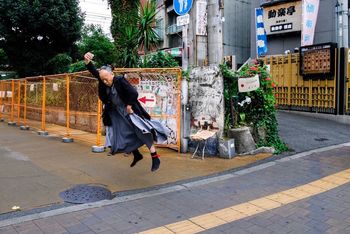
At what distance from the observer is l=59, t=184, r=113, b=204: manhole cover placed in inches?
199

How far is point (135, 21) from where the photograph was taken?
12797 millimetres

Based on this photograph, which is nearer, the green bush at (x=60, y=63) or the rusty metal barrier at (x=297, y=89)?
the rusty metal barrier at (x=297, y=89)

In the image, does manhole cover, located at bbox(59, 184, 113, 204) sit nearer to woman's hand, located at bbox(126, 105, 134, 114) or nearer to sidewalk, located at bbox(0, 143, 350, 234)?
sidewalk, located at bbox(0, 143, 350, 234)

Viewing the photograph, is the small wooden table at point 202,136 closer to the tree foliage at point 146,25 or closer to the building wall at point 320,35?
the tree foliage at point 146,25

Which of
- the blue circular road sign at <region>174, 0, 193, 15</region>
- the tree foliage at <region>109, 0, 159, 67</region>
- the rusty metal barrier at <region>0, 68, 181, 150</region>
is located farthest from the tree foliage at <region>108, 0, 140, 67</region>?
the blue circular road sign at <region>174, 0, 193, 15</region>

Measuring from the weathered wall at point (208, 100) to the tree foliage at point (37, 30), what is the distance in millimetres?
13264

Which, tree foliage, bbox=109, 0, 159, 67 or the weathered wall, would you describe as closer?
the weathered wall

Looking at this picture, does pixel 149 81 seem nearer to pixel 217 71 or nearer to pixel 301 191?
pixel 217 71

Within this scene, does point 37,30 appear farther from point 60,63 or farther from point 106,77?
point 106,77

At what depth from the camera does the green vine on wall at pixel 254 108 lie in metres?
8.27

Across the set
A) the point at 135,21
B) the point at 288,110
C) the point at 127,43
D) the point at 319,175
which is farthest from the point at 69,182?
the point at 288,110

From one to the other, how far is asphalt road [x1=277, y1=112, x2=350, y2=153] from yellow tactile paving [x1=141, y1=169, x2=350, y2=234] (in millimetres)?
2396

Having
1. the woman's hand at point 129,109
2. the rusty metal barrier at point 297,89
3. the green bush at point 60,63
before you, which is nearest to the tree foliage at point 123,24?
the woman's hand at point 129,109

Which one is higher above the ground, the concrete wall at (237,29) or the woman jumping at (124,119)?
the concrete wall at (237,29)
